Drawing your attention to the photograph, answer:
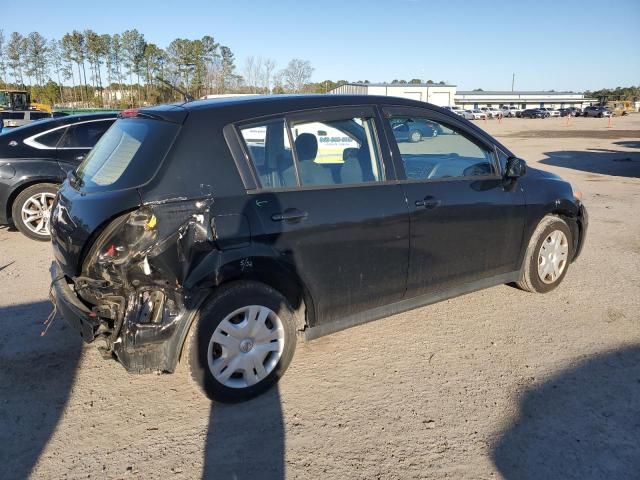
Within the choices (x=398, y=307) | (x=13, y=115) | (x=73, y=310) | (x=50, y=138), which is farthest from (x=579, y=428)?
(x=13, y=115)

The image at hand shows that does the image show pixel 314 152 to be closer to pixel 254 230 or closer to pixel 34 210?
pixel 254 230

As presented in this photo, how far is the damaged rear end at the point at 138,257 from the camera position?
2.89 m

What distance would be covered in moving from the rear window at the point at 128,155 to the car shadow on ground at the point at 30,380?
1.34 metres

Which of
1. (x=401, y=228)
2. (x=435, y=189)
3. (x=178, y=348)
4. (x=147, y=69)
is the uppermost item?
(x=147, y=69)

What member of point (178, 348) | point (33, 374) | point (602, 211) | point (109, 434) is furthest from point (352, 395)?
point (602, 211)

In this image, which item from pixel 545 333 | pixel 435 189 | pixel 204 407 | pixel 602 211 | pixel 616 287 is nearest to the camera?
pixel 204 407

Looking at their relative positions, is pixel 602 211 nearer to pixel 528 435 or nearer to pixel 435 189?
pixel 435 189

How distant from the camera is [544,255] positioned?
472 cm

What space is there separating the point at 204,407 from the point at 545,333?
2730mm

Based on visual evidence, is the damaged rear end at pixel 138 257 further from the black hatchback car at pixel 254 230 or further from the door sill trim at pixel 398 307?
the door sill trim at pixel 398 307

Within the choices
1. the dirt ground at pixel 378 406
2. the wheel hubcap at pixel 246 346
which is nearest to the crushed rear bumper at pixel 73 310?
the dirt ground at pixel 378 406

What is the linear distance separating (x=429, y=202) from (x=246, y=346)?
1692mm

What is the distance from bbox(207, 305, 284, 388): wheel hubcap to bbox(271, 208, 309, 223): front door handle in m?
0.55

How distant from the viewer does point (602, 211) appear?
28.6 ft
